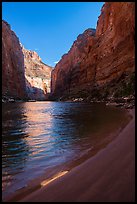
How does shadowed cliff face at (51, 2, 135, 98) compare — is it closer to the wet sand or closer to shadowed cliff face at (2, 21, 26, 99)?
shadowed cliff face at (2, 21, 26, 99)

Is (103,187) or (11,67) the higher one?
(11,67)

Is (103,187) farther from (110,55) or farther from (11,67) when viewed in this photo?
(11,67)

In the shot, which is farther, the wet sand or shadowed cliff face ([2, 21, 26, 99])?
shadowed cliff face ([2, 21, 26, 99])

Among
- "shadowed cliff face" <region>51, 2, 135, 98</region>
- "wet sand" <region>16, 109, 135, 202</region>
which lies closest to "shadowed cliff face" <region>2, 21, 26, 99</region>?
"shadowed cliff face" <region>51, 2, 135, 98</region>

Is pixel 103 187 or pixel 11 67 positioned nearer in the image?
pixel 103 187

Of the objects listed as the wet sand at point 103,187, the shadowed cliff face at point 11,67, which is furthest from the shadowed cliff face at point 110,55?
the wet sand at point 103,187

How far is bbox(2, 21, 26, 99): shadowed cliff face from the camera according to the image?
10419 cm

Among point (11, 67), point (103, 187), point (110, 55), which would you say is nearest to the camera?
point (103, 187)

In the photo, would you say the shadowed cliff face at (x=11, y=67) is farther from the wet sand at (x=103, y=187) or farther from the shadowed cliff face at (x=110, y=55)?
the wet sand at (x=103, y=187)

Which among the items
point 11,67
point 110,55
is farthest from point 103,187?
point 11,67

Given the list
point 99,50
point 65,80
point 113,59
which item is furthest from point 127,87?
point 65,80

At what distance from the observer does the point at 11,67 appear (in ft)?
373

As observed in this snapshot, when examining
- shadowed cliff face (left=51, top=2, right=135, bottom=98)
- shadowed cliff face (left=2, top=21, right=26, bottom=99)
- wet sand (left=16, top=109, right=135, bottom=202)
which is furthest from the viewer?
shadowed cliff face (left=2, top=21, right=26, bottom=99)

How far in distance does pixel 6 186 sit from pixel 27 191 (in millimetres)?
731
